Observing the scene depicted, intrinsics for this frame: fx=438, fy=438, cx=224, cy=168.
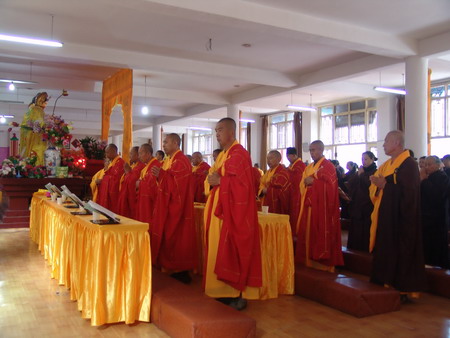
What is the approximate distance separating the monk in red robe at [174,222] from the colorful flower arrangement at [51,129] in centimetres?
455

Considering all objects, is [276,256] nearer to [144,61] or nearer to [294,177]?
[294,177]

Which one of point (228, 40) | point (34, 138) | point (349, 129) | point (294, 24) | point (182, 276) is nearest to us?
point (182, 276)

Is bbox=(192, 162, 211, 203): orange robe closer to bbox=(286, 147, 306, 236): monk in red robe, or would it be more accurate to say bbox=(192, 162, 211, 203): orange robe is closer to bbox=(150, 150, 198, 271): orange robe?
bbox=(286, 147, 306, 236): monk in red robe

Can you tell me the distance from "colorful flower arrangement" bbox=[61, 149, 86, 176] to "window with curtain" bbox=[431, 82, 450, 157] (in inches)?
353

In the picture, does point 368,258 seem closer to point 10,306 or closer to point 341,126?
point 10,306

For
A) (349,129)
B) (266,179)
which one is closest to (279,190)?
(266,179)

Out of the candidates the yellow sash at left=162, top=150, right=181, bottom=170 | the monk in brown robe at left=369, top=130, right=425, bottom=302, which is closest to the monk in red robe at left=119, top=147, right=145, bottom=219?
the yellow sash at left=162, top=150, right=181, bottom=170

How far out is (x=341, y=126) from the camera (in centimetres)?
1466

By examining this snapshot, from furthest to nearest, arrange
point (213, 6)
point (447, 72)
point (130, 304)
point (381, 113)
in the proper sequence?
point (381, 113) → point (447, 72) → point (213, 6) → point (130, 304)

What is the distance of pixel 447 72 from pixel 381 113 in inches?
100.0

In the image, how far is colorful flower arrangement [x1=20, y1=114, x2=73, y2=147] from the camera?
7.98 m

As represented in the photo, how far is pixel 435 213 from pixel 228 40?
15.2 ft

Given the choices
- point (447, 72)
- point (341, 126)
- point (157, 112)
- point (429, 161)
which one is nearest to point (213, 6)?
point (429, 161)

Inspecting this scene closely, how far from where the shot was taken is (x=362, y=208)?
5820mm
